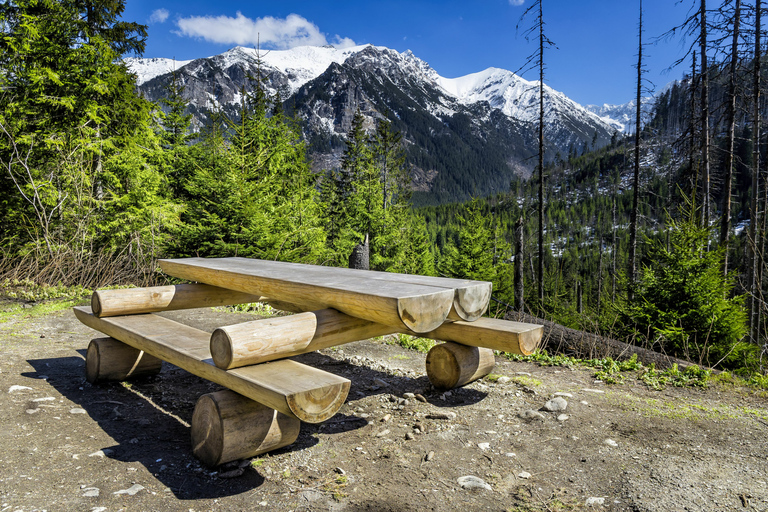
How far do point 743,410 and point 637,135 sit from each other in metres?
17.3

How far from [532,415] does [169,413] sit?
2.57m

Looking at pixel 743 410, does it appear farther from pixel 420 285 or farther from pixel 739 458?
pixel 420 285

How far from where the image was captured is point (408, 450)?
2.51 metres

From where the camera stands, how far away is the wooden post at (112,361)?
130 inches

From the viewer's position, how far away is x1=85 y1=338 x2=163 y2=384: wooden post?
3.30 metres

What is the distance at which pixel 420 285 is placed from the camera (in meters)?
2.57

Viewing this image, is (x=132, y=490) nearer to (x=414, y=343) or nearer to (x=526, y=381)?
(x=526, y=381)

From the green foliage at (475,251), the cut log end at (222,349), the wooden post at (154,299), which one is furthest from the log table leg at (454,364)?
the green foliage at (475,251)

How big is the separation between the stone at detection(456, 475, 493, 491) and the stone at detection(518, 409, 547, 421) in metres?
0.92

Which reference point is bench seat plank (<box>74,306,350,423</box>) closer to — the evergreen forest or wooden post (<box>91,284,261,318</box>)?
wooden post (<box>91,284,261,318</box>)

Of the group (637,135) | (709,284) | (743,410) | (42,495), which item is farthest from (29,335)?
(637,135)

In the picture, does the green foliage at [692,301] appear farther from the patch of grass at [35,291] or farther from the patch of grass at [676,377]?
the patch of grass at [35,291]

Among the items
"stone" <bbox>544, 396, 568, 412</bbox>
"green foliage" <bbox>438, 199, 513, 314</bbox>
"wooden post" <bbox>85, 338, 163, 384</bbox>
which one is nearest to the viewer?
"stone" <bbox>544, 396, 568, 412</bbox>

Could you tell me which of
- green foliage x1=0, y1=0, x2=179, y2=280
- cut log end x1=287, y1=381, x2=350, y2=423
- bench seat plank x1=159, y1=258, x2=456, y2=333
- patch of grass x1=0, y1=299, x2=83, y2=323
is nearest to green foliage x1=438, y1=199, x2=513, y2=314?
green foliage x1=0, y1=0, x2=179, y2=280
